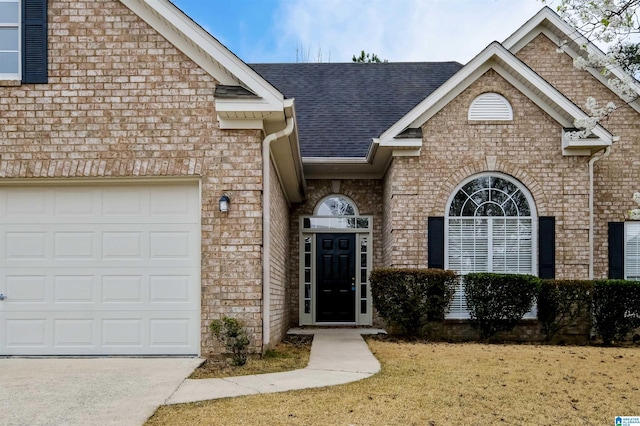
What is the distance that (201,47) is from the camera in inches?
309

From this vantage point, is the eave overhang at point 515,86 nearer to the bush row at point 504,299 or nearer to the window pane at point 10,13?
the bush row at point 504,299

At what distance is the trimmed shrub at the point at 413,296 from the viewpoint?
35.7 feet

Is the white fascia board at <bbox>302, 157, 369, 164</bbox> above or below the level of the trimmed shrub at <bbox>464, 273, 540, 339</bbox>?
above

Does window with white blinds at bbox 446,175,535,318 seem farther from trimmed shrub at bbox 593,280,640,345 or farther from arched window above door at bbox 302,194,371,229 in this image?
arched window above door at bbox 302,194,371,229

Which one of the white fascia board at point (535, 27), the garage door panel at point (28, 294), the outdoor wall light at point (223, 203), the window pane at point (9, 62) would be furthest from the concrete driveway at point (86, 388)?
the white fascia board at point (535, 27)

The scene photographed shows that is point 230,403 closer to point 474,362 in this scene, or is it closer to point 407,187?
point 474,362

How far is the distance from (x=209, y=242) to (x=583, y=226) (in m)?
7.28

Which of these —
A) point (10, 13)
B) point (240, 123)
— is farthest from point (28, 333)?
point (10, 13)

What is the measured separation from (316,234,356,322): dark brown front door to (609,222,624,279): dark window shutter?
5.42 m

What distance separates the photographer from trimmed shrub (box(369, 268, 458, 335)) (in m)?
10.9

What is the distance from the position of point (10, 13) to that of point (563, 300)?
9.69 m

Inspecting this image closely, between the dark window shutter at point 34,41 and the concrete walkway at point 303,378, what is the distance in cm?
449

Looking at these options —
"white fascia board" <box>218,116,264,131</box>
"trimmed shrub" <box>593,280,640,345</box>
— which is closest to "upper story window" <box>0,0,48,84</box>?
"white fascia board" <box>218,116,264,131</box>

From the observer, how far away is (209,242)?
7977 millimetres
